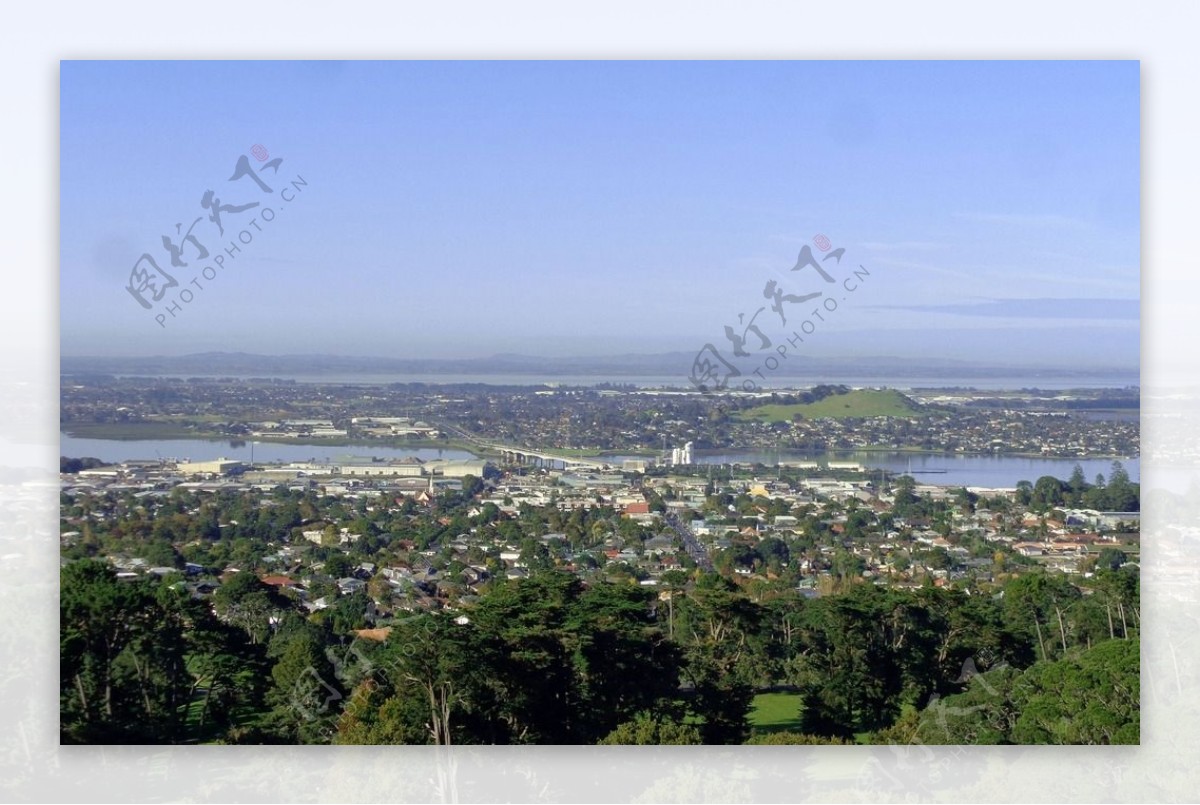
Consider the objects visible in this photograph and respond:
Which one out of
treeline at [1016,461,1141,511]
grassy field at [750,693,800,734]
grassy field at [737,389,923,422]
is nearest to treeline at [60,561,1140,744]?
grassy field at [750,693,800,734]

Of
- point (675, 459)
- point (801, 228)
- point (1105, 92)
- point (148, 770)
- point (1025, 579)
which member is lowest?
point (148, 770)

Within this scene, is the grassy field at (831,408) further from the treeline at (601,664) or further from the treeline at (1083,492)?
the treeline at (601,664)

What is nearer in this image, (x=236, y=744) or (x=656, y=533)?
(x=236, y=744)

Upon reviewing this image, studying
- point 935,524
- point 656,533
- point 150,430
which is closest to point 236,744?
point 150,430

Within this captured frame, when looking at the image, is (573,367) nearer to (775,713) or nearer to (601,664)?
(601,664)

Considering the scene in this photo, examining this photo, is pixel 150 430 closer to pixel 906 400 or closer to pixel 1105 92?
pixel 906 400

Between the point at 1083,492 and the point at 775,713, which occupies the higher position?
the point at 1083,492

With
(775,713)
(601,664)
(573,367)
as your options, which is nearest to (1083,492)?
(775,713)
